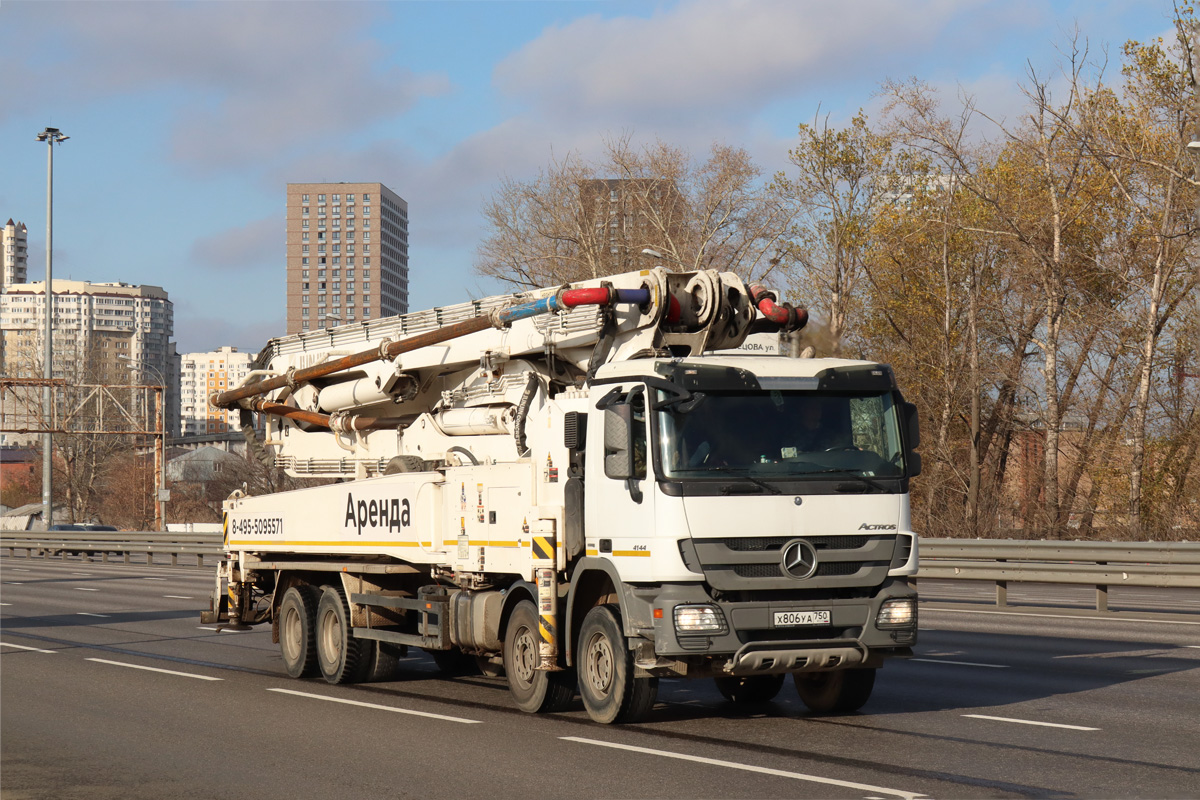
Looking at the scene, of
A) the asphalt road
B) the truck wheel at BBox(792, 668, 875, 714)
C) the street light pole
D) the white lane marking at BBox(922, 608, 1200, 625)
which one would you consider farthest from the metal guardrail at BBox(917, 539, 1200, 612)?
the street light pole

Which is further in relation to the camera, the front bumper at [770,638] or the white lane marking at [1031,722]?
the white lane marking at [1031,722]

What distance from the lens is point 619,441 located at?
964cm

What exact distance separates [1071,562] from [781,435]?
15.0m

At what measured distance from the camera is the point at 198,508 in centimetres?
9012

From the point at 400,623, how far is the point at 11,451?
162290 millimetres

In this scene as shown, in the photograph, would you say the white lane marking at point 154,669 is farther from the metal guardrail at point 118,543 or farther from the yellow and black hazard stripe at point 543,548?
the metal guardrail at point 118,543

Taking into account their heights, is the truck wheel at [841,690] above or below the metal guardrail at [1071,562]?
below

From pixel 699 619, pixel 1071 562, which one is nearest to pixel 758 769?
pixel 699 619

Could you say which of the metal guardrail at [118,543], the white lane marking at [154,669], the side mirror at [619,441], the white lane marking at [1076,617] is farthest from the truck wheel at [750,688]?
the metal guardrail at [118,543]

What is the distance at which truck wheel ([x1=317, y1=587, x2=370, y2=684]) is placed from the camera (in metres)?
13.3

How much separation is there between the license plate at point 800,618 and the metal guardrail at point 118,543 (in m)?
31.9

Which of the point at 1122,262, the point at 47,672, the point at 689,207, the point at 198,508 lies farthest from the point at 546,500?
the point at 198,508

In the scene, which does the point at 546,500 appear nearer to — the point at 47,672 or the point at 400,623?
the point at 400,623

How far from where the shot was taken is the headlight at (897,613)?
31.8ft
